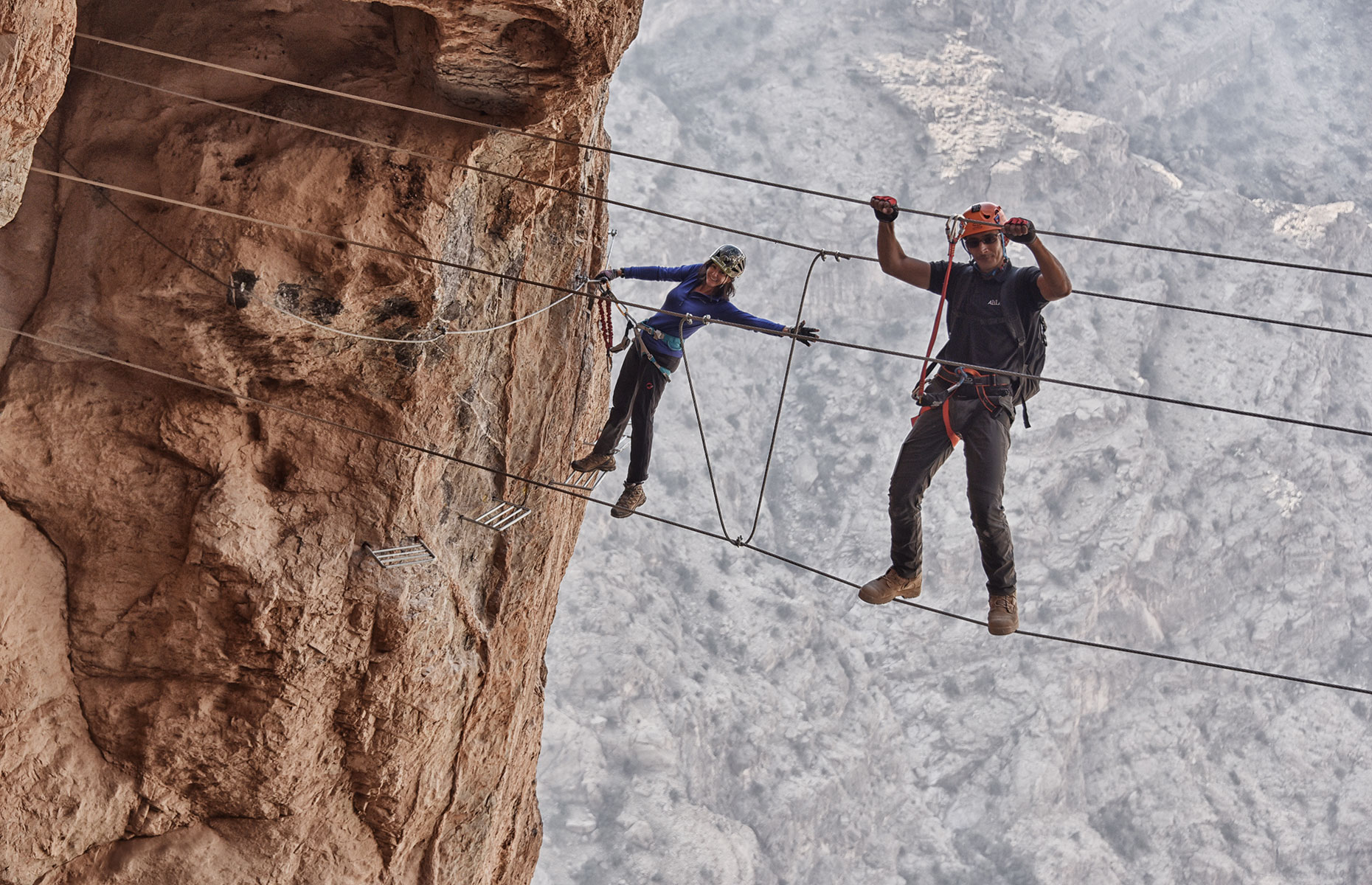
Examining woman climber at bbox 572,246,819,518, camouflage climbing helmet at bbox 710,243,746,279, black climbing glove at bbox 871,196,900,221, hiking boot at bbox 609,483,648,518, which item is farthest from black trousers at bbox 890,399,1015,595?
hiking boot at bbox 609,483,648,518

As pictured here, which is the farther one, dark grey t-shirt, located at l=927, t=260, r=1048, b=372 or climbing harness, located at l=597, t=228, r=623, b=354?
climbing harness, located at l=597, t=228, r=623, b=354

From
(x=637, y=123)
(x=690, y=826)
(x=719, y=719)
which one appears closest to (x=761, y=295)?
(x=637, y=123)

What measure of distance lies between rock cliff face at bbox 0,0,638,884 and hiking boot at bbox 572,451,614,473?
5.96 ft

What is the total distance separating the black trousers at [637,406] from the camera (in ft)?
27.6

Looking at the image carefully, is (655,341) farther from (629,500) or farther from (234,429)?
(234,429)

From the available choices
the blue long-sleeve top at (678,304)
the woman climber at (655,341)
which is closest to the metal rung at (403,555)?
the woman climber at (655,341)

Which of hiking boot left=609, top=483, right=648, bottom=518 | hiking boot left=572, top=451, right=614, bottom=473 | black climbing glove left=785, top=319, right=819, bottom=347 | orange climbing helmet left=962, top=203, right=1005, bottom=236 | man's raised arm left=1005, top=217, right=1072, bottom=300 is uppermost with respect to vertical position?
orange climbing helmet left=962, top=203, right=1005, bottom=236

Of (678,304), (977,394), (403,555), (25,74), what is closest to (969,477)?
(977,394)

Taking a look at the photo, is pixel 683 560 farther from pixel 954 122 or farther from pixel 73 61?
pixel 73 61

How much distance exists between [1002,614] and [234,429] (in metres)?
4.77

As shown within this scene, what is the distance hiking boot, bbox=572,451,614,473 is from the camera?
887 cm

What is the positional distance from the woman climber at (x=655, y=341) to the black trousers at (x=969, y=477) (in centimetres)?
175

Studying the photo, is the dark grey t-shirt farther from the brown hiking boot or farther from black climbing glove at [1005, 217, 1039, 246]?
the brown hiking boot

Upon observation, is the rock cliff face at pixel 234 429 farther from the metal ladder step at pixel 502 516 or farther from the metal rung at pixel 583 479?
the metal rung at pixel 583 479
